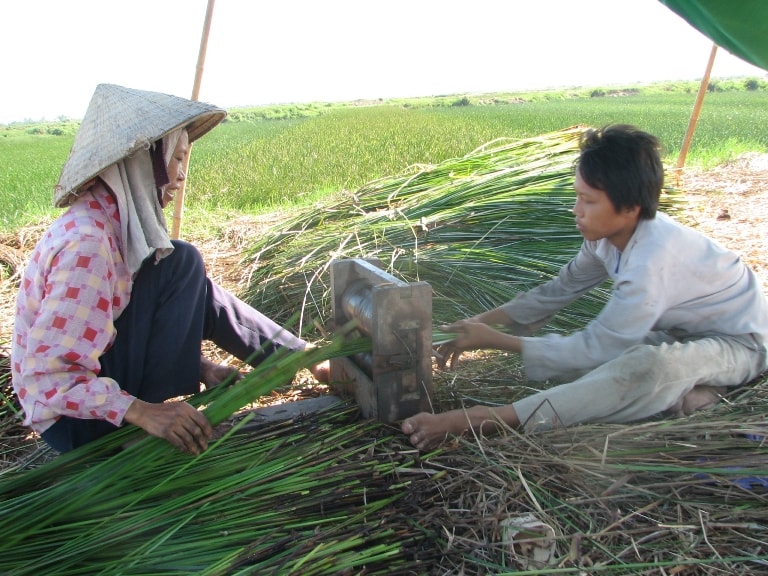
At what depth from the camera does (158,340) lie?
2027 mm

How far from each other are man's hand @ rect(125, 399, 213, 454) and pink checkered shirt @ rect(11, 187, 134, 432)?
0.04 m

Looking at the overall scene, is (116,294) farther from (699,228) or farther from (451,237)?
(699,228)

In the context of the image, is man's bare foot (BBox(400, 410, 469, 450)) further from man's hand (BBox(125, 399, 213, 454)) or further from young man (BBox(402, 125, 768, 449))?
man's hand (BBox(125, 399, 213, 454))

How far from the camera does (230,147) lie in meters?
15.5

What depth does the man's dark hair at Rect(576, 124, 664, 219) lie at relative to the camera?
6.55ft

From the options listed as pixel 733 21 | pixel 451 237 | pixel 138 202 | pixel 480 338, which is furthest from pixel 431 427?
pixel 451 237

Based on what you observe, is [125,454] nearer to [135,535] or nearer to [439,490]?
[135,535]

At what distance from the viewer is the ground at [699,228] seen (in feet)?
12.7

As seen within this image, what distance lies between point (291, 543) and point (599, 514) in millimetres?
765

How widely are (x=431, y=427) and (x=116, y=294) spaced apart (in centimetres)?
98

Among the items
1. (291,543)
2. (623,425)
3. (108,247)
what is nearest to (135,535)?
(291,543)

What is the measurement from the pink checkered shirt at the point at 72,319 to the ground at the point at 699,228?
86 centimetres

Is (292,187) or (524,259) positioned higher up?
(524,259)

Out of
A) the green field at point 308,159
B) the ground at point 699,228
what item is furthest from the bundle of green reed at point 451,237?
the green field at point 308,159
